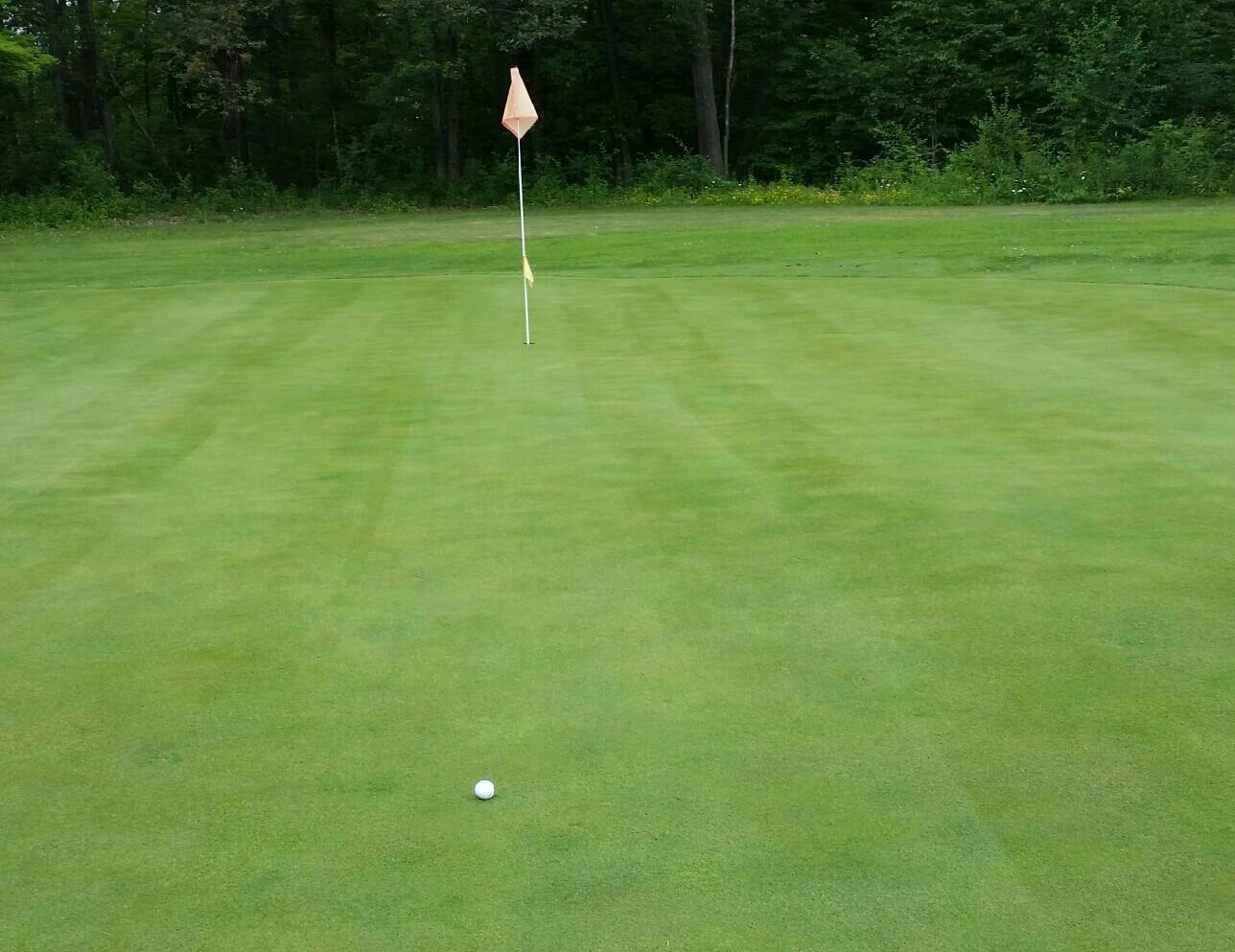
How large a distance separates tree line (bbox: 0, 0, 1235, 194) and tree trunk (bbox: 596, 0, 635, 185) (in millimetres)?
82

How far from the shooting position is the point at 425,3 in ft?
104

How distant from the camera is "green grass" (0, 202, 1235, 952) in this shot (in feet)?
9.65

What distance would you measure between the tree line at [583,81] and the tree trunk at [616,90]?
3.2 inches

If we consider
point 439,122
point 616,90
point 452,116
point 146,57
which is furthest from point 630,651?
point 146,57

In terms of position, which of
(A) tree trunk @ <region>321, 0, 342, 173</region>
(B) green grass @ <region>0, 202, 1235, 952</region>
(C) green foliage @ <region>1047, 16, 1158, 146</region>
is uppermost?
(A) tree trunk @ <region>321, 0, 342, 173</region>

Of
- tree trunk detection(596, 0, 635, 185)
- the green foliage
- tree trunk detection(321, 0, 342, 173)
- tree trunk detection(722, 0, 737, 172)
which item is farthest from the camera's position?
tree trunk detection(321, 0, 342, 173)

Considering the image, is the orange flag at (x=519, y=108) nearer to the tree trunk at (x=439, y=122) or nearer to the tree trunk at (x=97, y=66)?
the tree trunk at (x=439, y=122)

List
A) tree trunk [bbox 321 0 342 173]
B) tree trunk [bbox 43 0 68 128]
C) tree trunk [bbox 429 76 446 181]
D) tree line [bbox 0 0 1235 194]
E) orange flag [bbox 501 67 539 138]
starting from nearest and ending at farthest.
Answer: orange flag [bbox 501 67 539 138], tree line [bbox 0 0 1235 194], tree trunk [bbox 429 76 446 181], tree trunk [bbox 43 0 68 128], tree trunk [bbox 321 0 342 173]

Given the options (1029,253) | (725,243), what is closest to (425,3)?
(725,243)

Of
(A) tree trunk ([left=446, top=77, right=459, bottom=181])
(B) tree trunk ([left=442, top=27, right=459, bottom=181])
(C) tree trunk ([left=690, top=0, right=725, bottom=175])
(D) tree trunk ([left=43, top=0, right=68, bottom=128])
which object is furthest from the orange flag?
(D) tree trunk ([left=43, top=0, right=68, bottom=128])

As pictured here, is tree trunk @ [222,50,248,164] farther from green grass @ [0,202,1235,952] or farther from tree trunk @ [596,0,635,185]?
green grass @ [0,202,1235,952]

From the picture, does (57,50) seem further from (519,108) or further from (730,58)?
(519,108)

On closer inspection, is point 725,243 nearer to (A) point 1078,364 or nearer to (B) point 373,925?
(A) point 1078,364

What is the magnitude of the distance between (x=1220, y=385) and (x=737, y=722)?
5687 mm
